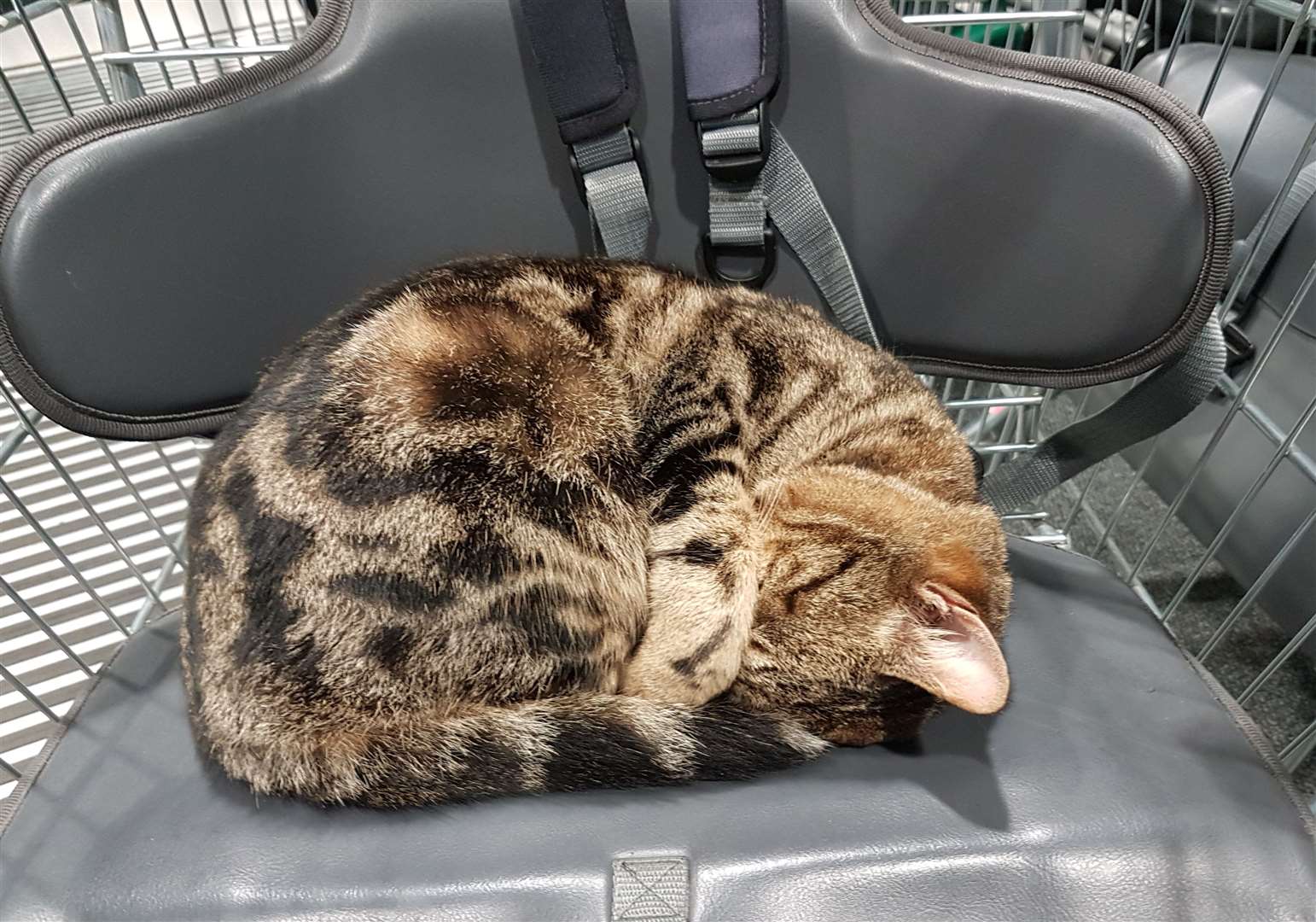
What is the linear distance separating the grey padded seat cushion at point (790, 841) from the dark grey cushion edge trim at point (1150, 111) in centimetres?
43

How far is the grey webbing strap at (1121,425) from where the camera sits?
2.96 feet

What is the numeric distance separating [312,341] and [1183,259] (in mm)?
922

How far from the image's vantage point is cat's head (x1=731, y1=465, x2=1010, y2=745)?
0.78 meters

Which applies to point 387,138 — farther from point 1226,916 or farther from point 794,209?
point 1226,916

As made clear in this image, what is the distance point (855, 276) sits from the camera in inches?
38.6

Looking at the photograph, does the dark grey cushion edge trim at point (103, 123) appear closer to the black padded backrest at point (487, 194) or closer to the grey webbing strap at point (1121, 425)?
the black padded backrest at point (487, 194)

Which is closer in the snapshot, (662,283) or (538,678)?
(538,678)

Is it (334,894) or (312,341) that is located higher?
(312,341)

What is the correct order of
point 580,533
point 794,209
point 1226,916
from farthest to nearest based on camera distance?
point 794,209 < point 580,533 < point 1226,916

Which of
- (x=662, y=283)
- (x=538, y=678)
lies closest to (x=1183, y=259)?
(x=662, y=283)

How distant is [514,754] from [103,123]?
0.77 m

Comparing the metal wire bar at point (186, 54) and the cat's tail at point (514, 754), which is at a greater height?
the metal wire bar at point (186, 54)

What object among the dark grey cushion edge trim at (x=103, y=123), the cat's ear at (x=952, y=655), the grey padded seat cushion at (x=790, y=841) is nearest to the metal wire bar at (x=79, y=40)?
the dark grey cushion edge trim at (x=103, y=123)

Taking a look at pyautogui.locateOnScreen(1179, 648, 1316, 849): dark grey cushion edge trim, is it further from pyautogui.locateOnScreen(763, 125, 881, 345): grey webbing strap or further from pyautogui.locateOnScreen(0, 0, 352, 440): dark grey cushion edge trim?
pyautogui.locateOnScreen(0, 0, 352, 440): dark grey cushion edge trim
